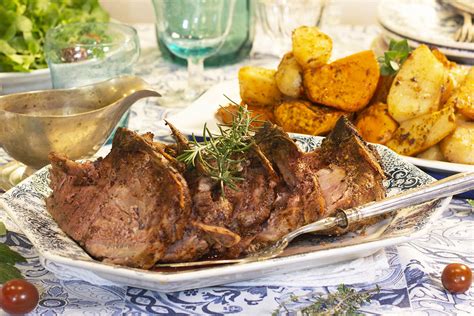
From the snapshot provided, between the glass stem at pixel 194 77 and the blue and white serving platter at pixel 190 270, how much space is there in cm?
119

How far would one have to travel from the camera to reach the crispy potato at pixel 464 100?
209 centimetres

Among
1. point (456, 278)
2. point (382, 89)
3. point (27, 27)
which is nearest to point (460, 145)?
point (382, 89)

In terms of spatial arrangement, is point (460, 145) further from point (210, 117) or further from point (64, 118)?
point (64, 118)

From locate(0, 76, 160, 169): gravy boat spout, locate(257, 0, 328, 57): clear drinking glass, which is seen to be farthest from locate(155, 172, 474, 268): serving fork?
locate(257, 0, 328, 57): clear drinking glass

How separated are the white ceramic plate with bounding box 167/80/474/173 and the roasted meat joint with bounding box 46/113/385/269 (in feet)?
1.34

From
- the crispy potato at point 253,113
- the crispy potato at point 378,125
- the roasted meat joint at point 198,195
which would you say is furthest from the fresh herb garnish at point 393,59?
the roasted meat joint at point 198,195

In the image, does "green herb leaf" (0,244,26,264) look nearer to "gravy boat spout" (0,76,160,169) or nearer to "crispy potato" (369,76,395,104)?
"gravy boat spout" (0,76,160,169)

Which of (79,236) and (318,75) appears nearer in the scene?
(79,236)

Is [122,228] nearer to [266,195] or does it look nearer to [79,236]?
A: [79,236]

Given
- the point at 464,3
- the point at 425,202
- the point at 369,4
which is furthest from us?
the point at 369,4

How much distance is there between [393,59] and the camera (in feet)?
7.67

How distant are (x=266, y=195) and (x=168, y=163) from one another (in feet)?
0.71

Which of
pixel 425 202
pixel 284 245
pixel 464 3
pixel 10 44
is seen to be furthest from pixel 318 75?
pixel 10 44

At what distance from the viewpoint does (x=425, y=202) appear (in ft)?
5.63
